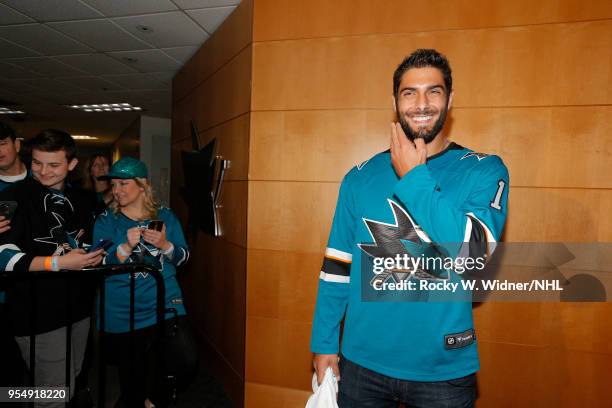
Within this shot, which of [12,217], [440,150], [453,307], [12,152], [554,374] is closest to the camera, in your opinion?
[453,307]

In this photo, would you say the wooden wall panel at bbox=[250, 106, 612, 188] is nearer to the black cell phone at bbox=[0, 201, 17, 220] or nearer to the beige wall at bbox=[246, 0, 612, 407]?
the beige wall at bbox=[246, 0, 612, 407]

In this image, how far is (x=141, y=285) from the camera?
2.20m

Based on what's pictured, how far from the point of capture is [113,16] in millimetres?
3598

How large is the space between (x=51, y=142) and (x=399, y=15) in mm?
2293

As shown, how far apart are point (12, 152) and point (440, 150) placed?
7.23ft

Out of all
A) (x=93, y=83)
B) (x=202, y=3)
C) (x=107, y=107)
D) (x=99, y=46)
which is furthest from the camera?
(x=107, y=107)

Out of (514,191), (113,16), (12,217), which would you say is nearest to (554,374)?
(514,191)

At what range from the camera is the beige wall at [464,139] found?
2.26m

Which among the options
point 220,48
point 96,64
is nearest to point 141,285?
point 220,48

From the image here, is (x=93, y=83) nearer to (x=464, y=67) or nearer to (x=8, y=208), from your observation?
(x=8, y=208)

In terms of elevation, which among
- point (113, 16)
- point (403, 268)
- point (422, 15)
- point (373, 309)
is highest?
point (113, 16)

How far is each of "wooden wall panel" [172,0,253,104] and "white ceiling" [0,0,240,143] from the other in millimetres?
99

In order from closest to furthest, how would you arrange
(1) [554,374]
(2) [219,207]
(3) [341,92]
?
(1) [554,374] < (3) [341,92] < (2) [219,207]

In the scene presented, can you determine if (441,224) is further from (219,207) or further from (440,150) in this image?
(219,207)
